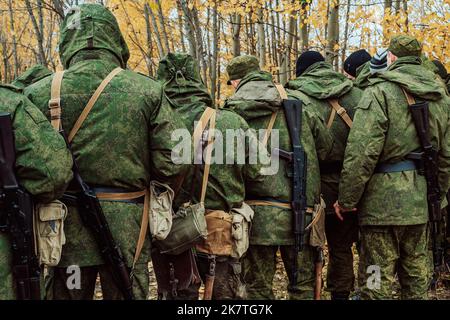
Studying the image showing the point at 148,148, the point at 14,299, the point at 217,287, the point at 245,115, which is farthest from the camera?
the point at 245,115

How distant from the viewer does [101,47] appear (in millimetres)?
3295

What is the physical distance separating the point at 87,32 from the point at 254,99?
148 cm

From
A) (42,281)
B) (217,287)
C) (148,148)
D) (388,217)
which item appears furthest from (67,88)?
(388,217)

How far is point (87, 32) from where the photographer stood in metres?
3.30

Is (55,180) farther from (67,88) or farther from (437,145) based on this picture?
(437,145)

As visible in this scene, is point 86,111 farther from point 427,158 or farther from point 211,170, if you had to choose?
point 427,158

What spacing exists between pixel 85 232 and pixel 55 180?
0.47 meters

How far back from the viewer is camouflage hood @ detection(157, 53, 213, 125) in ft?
12.6

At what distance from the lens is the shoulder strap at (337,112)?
4672 millimetres

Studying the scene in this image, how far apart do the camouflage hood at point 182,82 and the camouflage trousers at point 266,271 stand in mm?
1302

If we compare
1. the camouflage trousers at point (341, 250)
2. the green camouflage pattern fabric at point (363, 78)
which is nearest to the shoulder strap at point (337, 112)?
the green camouflage pattern fabric at point (363, 78)

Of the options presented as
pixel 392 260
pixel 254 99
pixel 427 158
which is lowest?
pixel 392 260

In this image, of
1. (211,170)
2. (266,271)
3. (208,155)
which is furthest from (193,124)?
(266,271)

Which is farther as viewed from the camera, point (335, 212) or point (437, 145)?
point (335, 212)
